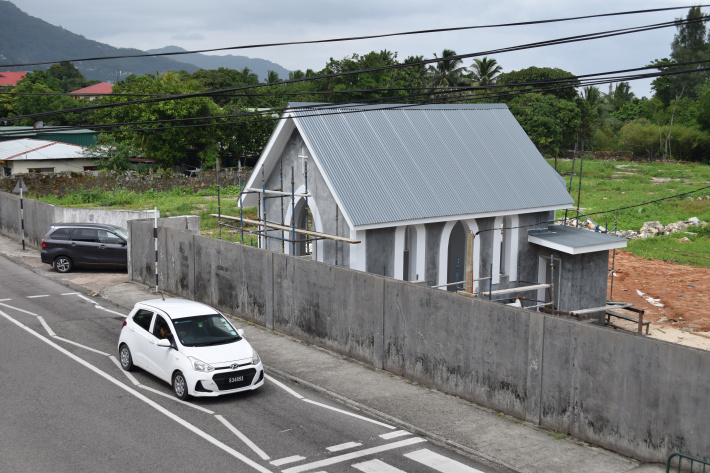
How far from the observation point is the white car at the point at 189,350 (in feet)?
47.3

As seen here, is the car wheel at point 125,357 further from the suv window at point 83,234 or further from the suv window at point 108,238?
the suv window at point 83,234

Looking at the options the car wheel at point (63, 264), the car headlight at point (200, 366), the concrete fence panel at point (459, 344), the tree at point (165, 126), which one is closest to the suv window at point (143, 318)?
the car headlight at point (200, 366)

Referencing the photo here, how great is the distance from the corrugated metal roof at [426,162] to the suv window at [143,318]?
268 inches

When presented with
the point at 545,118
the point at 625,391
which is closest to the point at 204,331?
the point at 625,391

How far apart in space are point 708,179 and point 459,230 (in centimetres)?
4673

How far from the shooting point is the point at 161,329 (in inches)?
608

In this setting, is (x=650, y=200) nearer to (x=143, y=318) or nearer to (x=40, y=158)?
(x=143, y=318)

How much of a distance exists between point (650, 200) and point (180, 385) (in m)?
44.0

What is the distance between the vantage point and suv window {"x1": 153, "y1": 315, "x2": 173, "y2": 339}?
15.2 metres

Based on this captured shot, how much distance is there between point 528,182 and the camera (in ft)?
82.9

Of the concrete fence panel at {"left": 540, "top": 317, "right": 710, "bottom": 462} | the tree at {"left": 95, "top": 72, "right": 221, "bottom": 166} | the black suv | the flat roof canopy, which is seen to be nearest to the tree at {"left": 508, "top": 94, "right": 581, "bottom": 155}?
the tree at {"left": 95, "top": 72, "right": 221, "bottom": 166}

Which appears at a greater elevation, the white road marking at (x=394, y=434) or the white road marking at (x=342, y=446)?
the white road marking at (x=342, y=446)

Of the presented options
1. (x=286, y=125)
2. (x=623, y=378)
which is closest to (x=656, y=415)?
(x=623, y=378)

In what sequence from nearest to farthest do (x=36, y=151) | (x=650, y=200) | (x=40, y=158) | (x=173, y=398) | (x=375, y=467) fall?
(x=375, y=467)
(x=173, y=398)
(x=650, y=200)
(x=40, y=158)
(x=36, y=151)
